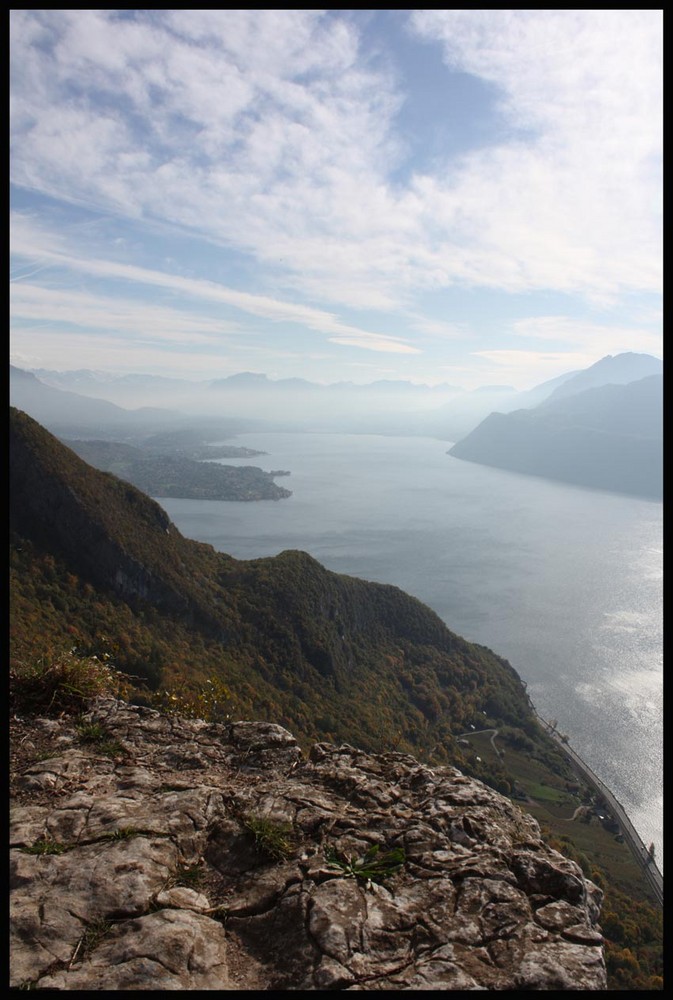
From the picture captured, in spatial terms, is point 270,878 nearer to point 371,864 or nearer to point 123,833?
point 371,864

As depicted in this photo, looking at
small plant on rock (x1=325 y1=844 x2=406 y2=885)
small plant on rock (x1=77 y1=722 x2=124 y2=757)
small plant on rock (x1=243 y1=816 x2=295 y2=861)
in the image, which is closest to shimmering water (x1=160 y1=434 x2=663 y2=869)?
small plant on rock (x1=325 y1=844 x2=406 y2=885)

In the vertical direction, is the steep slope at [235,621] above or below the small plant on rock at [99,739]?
below

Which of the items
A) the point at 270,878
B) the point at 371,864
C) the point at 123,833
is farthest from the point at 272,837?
the point at 123,833

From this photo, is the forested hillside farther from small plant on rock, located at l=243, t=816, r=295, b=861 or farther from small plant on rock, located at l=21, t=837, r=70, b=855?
small plant on rock, located at l=243, t=816, r=295, b=861

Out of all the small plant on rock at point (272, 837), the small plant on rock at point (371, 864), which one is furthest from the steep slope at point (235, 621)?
the small plant on rock at point (371, 864)

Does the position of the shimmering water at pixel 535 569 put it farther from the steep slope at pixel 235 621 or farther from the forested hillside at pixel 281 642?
the steep slope at pixel 235 621
